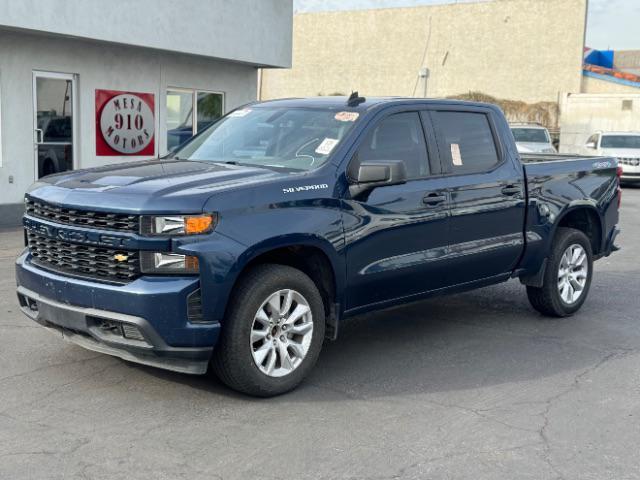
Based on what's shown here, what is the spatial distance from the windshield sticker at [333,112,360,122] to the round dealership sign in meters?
9.70

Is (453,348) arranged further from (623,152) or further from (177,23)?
(623,152)

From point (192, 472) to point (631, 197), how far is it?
66.8 feet

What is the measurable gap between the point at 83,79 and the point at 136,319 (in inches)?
420

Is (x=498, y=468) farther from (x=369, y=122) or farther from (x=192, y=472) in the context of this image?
(x=369, y=122)

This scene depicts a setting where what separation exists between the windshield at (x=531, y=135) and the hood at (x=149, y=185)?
2098 cm

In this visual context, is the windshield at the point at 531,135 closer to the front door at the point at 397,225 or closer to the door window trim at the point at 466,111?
the door window trim at the point at 466,111

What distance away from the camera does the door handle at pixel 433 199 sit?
6.16m

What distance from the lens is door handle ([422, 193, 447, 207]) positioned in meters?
6.16

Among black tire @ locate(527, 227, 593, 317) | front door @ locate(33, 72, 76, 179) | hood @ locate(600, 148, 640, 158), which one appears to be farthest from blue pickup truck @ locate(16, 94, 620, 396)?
hood @ locate(600, 148, 640, 158)

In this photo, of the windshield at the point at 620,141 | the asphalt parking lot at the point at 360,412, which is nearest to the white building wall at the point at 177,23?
the asphalt parking lot at the point at 360,412

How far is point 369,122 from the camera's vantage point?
5996mm

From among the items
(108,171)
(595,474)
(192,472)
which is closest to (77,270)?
(108,171)

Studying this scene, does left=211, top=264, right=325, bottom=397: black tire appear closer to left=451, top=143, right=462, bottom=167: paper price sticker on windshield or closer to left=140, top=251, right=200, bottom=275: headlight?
left=140, top=251, right=200, bottom=275: headlight

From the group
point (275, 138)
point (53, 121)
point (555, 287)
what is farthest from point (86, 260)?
point (53, 121)
